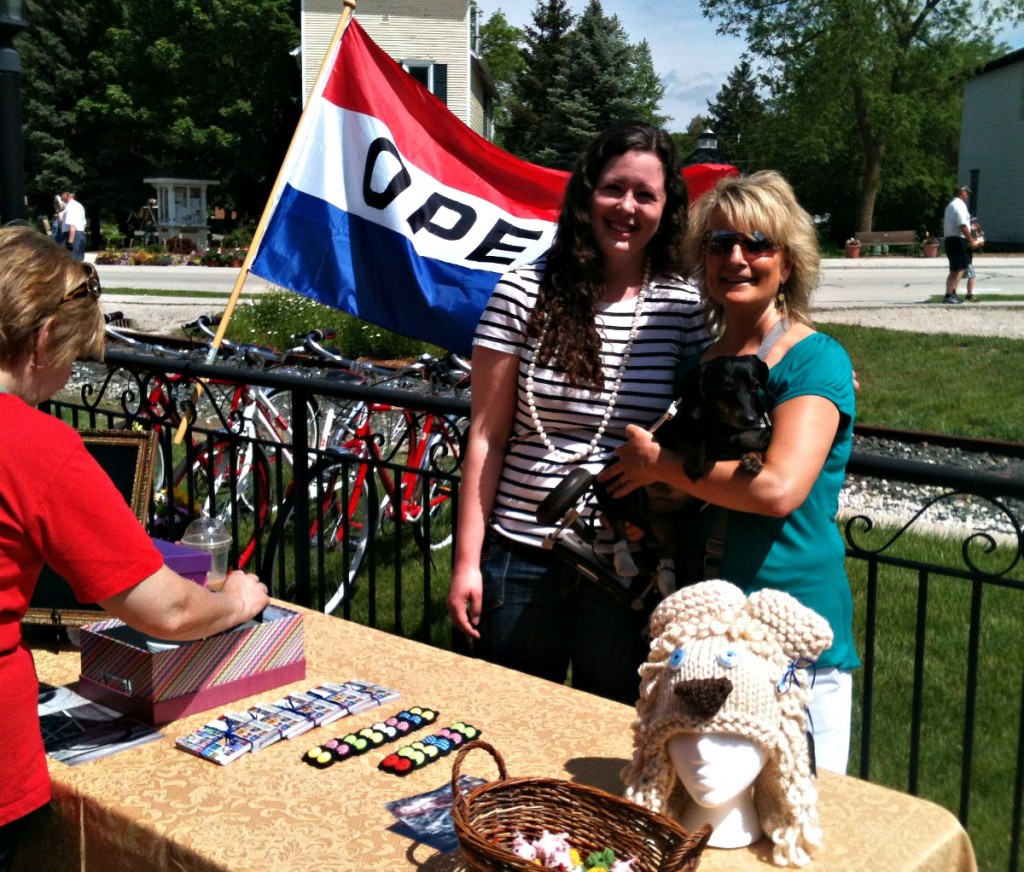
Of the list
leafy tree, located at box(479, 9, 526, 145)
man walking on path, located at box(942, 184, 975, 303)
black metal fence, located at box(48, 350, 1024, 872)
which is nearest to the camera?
black metal fence, located at box(48, 350, 1024, 872)

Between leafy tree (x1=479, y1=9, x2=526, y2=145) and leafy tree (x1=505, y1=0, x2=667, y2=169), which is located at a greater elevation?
leafy tree (x1=479, y1=9, x2=526, y2=145)

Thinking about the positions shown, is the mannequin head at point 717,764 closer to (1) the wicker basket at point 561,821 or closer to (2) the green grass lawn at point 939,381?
(1) the wicker basket at point 561,821

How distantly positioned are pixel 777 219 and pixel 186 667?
61.3 inches

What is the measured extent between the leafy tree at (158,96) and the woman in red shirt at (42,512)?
4852cm

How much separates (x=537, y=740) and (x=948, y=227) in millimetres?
19343

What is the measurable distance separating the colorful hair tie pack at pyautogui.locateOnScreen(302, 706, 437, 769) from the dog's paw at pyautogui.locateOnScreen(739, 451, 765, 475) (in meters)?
0.81

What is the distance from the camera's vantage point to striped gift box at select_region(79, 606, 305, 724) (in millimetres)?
2301

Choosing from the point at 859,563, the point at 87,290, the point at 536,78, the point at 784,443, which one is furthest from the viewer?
the point at 536,78

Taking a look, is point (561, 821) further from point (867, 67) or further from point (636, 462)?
point (867, 67)

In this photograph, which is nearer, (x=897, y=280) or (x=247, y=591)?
(x=247, y=591)

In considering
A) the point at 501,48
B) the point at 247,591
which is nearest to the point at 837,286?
the point at 247,591

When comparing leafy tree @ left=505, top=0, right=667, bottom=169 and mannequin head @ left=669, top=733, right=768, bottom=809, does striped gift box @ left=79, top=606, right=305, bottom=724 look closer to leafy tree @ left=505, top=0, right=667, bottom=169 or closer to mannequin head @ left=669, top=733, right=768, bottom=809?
mannequin head @ left=669, top=733, right=768, bottom=809

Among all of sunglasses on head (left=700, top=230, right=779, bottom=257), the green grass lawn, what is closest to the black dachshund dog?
sunglasses on head (left=700, top=230, right=779, bottom=257)

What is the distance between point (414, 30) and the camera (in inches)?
1560
